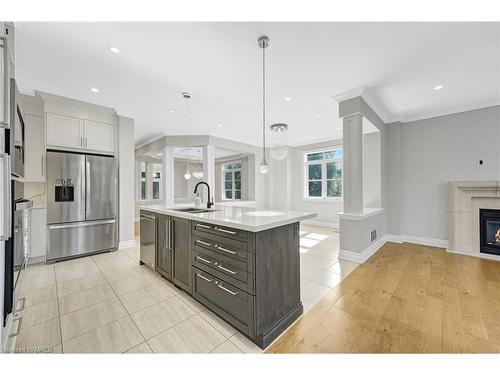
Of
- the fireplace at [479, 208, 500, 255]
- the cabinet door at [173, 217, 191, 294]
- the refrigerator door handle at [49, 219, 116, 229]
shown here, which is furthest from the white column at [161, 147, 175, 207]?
the fireplace at [479, 208, 500, 255]

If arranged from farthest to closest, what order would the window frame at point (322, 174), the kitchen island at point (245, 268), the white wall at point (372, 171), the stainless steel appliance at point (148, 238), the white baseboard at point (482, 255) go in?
the window frame at point (322, 174)
the white wall at point (372, 171)
the white baseboard at point (482, 255)
the stainless steel appliance at point (148, 238)
the kitchen island at point (245, 268)

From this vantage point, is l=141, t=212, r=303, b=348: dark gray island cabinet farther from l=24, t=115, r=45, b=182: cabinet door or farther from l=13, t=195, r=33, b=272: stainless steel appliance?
l=24, t=115, r=45, b=182: cabinet door

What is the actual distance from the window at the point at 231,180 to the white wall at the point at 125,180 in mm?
4366

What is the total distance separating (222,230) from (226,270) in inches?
13.1

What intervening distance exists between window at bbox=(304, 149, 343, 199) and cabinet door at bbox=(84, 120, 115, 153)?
5.38 meters

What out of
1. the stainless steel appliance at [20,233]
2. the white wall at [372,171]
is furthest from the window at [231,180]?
the stainless steel appliance at [20,233]

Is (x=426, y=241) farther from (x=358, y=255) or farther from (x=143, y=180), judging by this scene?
(x=143, y=180)

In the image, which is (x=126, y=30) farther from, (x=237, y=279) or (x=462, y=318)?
(x=462, y=318)

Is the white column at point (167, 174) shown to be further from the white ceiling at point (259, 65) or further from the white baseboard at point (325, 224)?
the white baseboard at point (325, 224)

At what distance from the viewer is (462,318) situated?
1.87m

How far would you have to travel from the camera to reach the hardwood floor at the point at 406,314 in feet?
5.07

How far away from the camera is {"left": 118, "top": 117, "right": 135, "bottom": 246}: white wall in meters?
3.96
